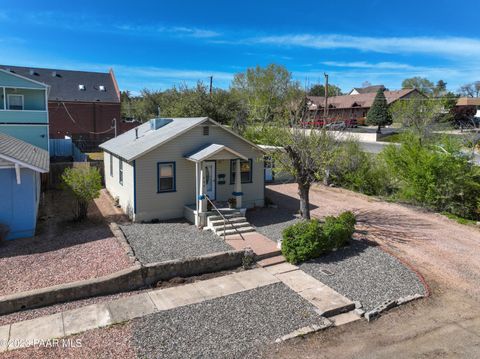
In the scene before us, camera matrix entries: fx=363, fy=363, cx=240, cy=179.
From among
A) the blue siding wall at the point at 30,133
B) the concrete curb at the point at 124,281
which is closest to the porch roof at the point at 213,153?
the concrete curb at the point at 124,281

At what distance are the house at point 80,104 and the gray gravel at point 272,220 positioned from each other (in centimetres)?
2744

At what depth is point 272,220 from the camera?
55.6ft

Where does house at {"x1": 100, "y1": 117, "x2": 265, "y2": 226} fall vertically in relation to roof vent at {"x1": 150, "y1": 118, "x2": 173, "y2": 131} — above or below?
below

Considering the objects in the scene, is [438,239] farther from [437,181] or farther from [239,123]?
[239,123]

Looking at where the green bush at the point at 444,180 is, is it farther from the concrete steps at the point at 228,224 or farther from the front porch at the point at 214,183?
the concrete steps at the point at 228,224

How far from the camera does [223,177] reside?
58.1ft

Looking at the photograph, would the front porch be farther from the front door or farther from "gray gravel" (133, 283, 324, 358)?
"gray gravel" (133, 283, 324, 358)

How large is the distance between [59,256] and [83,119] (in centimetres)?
3453

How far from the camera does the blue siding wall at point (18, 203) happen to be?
1314cm

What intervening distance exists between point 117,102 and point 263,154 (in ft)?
101

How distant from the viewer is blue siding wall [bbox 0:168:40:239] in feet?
43.1

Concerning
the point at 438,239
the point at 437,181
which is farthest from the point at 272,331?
the point at 437,181

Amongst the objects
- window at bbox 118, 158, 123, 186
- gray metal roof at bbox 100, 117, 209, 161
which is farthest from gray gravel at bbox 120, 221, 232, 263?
window at bbox 118, 158, 123, 186

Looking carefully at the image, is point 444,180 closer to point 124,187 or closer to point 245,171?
point 245,171
